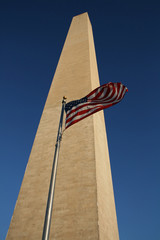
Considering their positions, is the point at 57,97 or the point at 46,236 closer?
the point at 46,236

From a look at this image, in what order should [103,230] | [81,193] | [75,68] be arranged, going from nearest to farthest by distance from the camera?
1. [103,230]
2. [81,193]
3. [75,68]

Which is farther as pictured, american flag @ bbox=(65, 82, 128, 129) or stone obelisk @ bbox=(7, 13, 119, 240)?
stone obelisk @ bbox=(7, 13, 119, 240)

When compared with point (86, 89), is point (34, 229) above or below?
below

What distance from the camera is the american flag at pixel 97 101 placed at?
684cm

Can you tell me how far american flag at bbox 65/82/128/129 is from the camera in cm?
684

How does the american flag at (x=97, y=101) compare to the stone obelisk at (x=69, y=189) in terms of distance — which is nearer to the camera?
the american flag at (x=97, y=101)

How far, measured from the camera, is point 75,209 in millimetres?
7949

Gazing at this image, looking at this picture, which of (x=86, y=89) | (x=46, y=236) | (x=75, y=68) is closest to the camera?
(x=46, y=236)

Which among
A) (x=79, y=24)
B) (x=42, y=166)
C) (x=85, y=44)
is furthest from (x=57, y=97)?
(x=79, y=24)

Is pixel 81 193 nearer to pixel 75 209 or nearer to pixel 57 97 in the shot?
pixel 75 209

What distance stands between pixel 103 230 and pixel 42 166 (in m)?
4.32

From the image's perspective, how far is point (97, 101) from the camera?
7.01 m

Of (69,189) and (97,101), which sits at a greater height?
(97,101)

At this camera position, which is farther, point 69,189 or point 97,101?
point 69,189
